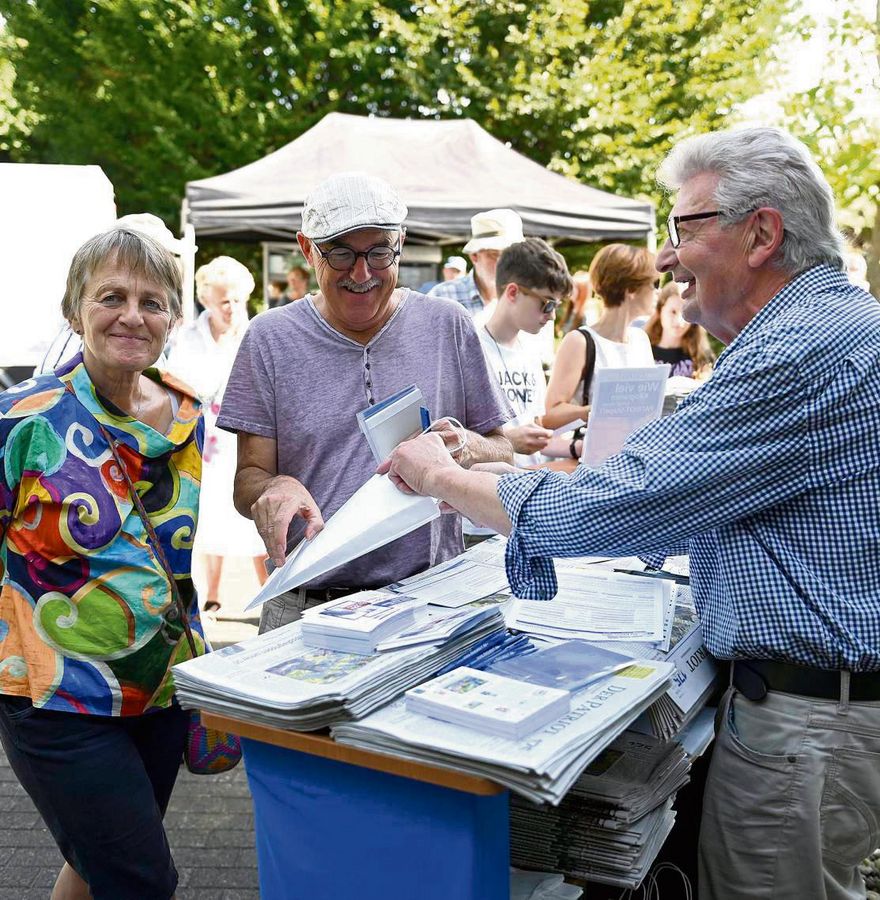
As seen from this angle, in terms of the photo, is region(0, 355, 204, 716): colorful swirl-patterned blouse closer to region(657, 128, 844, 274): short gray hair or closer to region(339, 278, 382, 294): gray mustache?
region(339, 278, 382, 294): gray mustache

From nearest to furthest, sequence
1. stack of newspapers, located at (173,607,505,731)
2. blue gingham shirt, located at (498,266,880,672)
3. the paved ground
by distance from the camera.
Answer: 1. stack of newspapers, located at (173,607,505,731)
2. blue gingham shirt, located at (498,266,880,672)
3. the paved ground

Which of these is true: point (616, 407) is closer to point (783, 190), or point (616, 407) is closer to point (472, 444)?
point (472, 444)

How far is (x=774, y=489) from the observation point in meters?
1.53

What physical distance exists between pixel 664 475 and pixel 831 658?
44 cm

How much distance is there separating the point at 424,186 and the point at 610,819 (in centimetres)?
883

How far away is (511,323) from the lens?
14.5 ft

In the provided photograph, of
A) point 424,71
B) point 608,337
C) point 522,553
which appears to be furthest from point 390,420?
point 424,71

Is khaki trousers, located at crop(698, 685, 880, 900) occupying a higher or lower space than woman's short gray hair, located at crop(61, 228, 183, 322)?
lower

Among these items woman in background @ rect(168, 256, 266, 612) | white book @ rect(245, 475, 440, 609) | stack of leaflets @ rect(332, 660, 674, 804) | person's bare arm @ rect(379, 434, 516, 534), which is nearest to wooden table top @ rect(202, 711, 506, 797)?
stack of leaflets @ rect(332, 660, 674, 804)

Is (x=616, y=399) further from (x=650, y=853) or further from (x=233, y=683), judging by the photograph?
(x=233, y=683)

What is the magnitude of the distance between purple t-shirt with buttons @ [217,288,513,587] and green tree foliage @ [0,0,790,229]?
15.2m

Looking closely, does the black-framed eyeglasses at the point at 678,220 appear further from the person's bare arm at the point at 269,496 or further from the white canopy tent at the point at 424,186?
the white canopy tent at the point at 424,186

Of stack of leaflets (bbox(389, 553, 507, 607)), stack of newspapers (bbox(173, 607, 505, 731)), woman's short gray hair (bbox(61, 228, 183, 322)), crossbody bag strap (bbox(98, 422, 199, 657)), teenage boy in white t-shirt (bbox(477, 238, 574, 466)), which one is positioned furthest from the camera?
teenage boy in white t-shirt (bbox(477, 238, 574, 466))

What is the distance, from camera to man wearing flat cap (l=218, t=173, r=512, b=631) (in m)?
2.24
